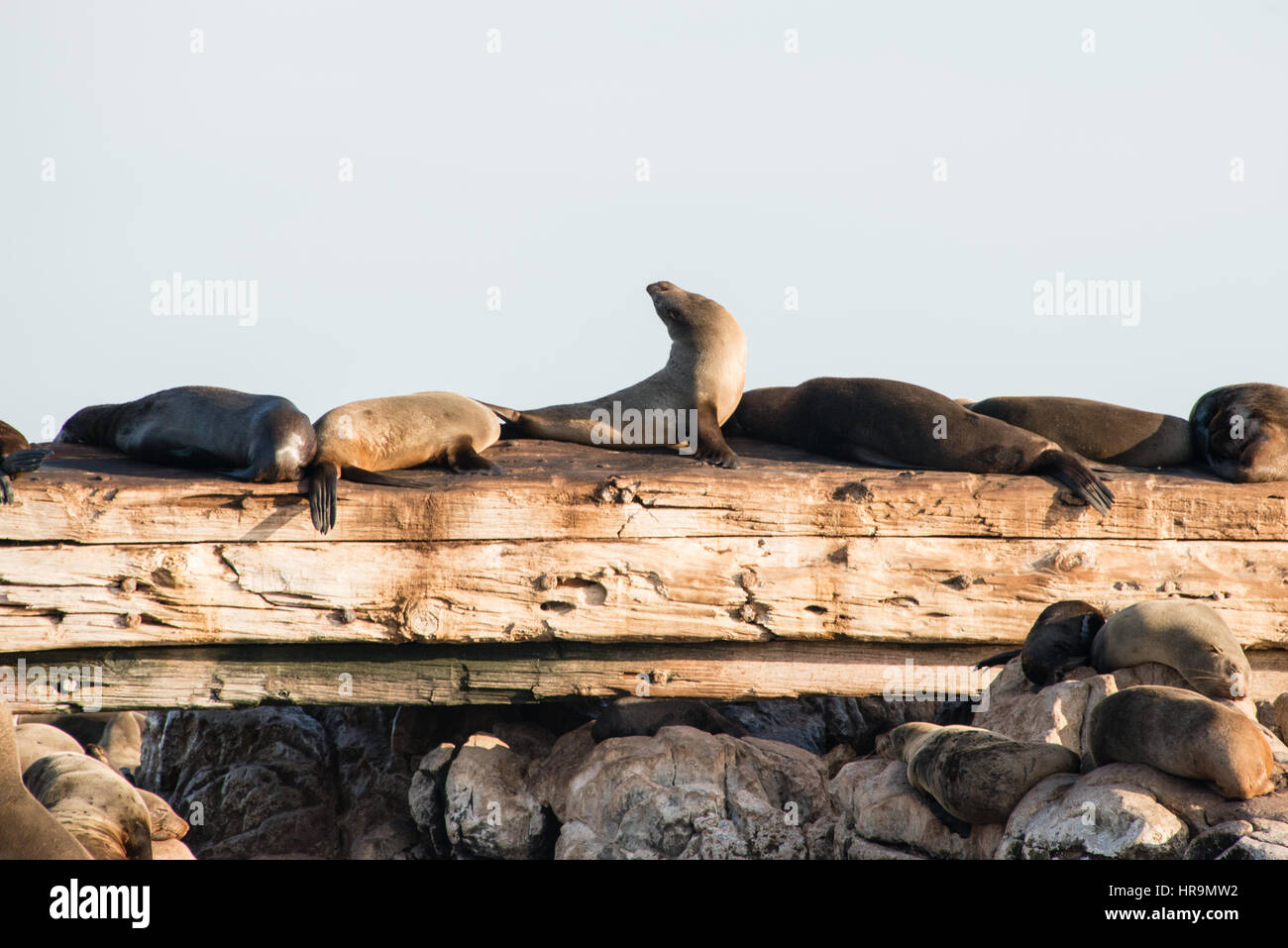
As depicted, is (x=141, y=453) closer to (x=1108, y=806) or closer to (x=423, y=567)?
(x=423, y=567)

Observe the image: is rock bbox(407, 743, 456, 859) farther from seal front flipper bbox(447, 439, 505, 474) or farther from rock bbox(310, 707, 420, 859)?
seal front flipper bbox(447, 439, 505, 474)

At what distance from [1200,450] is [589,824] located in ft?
13.5

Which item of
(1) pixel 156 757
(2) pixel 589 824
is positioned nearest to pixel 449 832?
(2) pixel 589 824

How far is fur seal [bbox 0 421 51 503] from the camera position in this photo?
219 inches

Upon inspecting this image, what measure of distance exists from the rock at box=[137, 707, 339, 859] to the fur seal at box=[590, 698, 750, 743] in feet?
5.43

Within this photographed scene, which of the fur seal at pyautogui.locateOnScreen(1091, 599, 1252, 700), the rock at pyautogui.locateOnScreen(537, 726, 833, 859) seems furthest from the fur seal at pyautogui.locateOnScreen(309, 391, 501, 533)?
the fur seal at pyautogui.locateOnScreen(1091, 599, 1252, 700)

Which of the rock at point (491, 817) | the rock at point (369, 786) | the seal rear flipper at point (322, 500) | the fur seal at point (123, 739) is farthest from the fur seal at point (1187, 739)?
the fur seal at point (123, 739)

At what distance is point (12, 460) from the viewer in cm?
565

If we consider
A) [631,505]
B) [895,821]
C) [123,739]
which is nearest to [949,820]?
[895,821]

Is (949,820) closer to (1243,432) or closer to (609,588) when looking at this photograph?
(609,588)

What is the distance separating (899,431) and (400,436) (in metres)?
2.84

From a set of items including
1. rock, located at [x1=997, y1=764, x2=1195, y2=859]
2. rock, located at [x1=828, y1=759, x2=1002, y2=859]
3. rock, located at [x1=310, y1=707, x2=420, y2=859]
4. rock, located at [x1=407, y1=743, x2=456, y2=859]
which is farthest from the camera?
rock, located at [x1=310, y1=707, x2=420, y2=859]

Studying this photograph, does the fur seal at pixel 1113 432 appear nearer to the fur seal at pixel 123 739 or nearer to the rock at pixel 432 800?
the rock at pixel 432 800

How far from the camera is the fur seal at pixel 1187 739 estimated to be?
404 cm
